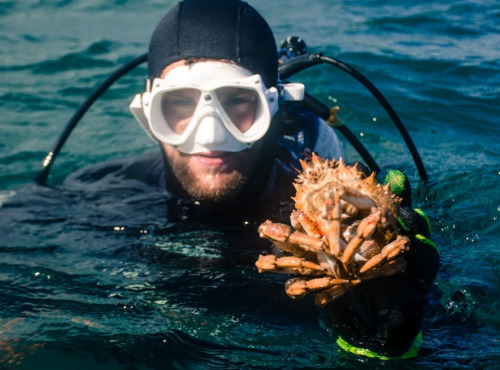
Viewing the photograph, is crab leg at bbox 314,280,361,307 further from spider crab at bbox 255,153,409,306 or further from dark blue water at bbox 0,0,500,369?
dark blue water at bbox 0,0,500,369

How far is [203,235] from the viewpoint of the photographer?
3.96 meters

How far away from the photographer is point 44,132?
6.92 metres

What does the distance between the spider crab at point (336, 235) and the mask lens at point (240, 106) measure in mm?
1638

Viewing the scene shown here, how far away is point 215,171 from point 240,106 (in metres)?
0.39

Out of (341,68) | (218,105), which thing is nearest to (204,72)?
(218,105)

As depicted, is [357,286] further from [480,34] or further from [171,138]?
[480,34]

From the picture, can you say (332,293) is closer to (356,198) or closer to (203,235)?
(356,198)

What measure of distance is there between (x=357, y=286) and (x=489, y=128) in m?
4.12

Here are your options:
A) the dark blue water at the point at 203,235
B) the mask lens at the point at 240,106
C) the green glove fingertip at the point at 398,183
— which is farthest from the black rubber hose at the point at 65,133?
the green glove fingertip at the point at 398,183

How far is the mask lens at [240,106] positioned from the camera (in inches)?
152

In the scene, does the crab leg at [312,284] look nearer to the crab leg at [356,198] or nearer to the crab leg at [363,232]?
the crab leg at [363,232]

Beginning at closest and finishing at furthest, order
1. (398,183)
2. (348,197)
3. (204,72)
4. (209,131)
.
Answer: (348,197)
(398,183)
(209,131)
(204,72)

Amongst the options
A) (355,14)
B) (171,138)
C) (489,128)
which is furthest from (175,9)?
(355,14)

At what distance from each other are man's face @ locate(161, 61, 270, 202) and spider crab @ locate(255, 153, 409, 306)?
5.43 feet
